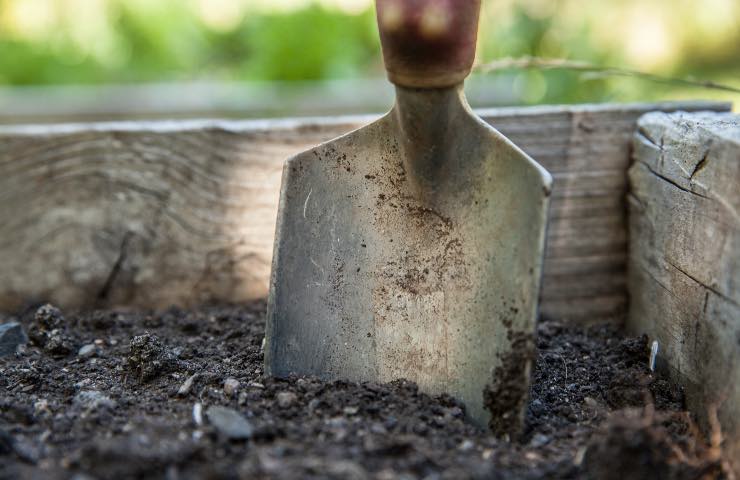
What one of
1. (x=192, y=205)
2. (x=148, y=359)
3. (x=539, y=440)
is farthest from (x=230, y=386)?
(x=192, y=205)

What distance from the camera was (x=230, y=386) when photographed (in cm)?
144

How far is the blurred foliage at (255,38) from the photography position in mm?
4133

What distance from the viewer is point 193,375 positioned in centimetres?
151

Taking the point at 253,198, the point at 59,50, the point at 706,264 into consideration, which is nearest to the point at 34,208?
the point at 253,198

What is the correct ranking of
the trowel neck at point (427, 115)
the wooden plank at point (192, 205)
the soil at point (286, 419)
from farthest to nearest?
the wooden plank at point (192, 205) < the trowel neck at point (427, 115) < the soil at point (286, 419)

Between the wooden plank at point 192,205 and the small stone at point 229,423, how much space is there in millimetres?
676

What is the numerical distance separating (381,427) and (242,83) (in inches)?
115

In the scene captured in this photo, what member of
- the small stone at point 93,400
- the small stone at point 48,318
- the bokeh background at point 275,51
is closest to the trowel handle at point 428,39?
the small stone at point 93,400

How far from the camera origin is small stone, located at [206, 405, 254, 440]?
1.25 metres

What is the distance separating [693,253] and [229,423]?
2.78ft

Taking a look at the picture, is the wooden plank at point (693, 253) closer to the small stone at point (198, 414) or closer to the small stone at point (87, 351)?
the small stone at point (198, 414)

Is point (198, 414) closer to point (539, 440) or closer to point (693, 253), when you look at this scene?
point (539, 440)

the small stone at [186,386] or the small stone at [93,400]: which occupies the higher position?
the small stone at [186,386]

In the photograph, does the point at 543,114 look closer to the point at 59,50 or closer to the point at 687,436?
the point at 687,436
